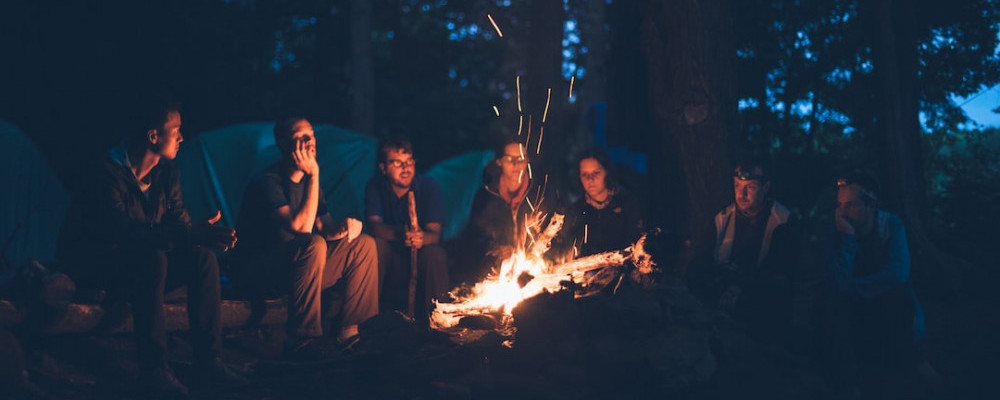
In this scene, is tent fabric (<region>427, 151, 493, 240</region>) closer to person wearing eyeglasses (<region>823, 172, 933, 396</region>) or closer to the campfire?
the campfire

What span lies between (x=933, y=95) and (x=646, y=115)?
14.4ft

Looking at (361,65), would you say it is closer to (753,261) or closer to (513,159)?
(513,159)

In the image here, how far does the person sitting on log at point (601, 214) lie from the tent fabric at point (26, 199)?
551 centimetres

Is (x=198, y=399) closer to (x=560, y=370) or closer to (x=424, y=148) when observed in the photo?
(x=560, y=370)

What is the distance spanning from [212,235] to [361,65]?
1038 cm

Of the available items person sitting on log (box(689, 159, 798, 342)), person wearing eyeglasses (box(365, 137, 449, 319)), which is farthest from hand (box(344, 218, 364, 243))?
person sitting on log (box(689, 159, 798, 342))

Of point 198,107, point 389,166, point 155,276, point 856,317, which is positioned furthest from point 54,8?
point 856,317

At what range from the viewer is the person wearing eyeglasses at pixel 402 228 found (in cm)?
642

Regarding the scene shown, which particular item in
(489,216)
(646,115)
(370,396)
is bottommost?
(370,396)

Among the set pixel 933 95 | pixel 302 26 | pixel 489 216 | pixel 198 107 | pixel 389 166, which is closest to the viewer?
pixel 389 166

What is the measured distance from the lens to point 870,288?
535cm

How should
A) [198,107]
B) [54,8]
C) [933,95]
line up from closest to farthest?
[933,95]
[54,8]
[198,107]

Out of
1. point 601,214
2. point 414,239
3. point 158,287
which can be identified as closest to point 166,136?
point 158,287

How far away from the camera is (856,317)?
5469 mm
